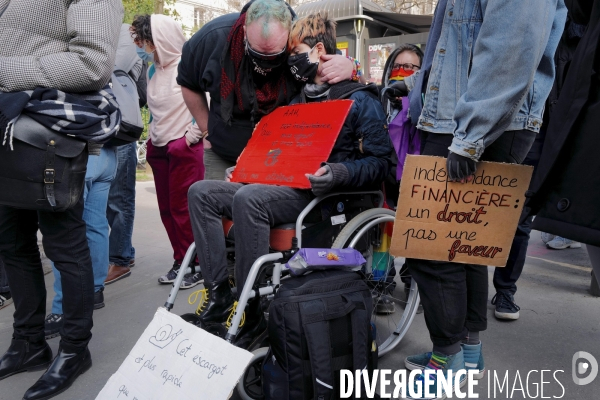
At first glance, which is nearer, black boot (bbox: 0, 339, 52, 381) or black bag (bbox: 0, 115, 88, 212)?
black bag (bbox: 0, 115, 88, 212)

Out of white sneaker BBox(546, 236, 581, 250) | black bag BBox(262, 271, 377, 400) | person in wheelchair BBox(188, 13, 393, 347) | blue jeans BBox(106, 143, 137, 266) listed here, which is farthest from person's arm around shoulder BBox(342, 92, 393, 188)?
white sneaker BBox(546, 236, 581, 250)

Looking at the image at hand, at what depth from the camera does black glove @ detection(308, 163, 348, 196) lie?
226cm

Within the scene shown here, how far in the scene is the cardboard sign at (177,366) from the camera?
1.83 m

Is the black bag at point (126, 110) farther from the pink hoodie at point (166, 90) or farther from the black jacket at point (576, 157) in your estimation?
the black jacket at point (576, 157)

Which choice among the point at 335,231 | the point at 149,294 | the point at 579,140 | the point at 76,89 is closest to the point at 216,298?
the point at 335,231

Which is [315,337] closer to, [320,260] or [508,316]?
[320,260]

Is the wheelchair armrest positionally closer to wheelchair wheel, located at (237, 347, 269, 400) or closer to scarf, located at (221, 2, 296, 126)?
wheelchair wheel, located at (237, 347, 269, 400)

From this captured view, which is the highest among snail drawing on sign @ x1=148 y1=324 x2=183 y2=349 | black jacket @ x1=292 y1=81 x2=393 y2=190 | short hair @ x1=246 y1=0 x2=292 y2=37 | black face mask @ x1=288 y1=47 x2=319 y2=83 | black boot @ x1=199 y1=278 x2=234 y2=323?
short hair @ x1=246 y1=0 x2=292 y2=37

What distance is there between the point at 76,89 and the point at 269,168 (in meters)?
0.92

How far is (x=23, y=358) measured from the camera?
2.46 meters

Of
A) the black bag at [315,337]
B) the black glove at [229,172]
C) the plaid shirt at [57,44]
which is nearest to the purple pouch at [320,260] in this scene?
the black bag at [315,337]

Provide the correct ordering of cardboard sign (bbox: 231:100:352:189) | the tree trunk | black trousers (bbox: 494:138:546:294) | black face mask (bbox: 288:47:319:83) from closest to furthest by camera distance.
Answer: cardboard sign (bbox: 231:100:352:189) < black face mask (bbox: 288:47:319:83) < black trousers (bbox: 494:138:546:294) < the tree trunk

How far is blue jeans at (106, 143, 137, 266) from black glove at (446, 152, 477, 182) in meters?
2.74

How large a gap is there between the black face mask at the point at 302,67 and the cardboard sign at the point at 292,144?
0.14m
